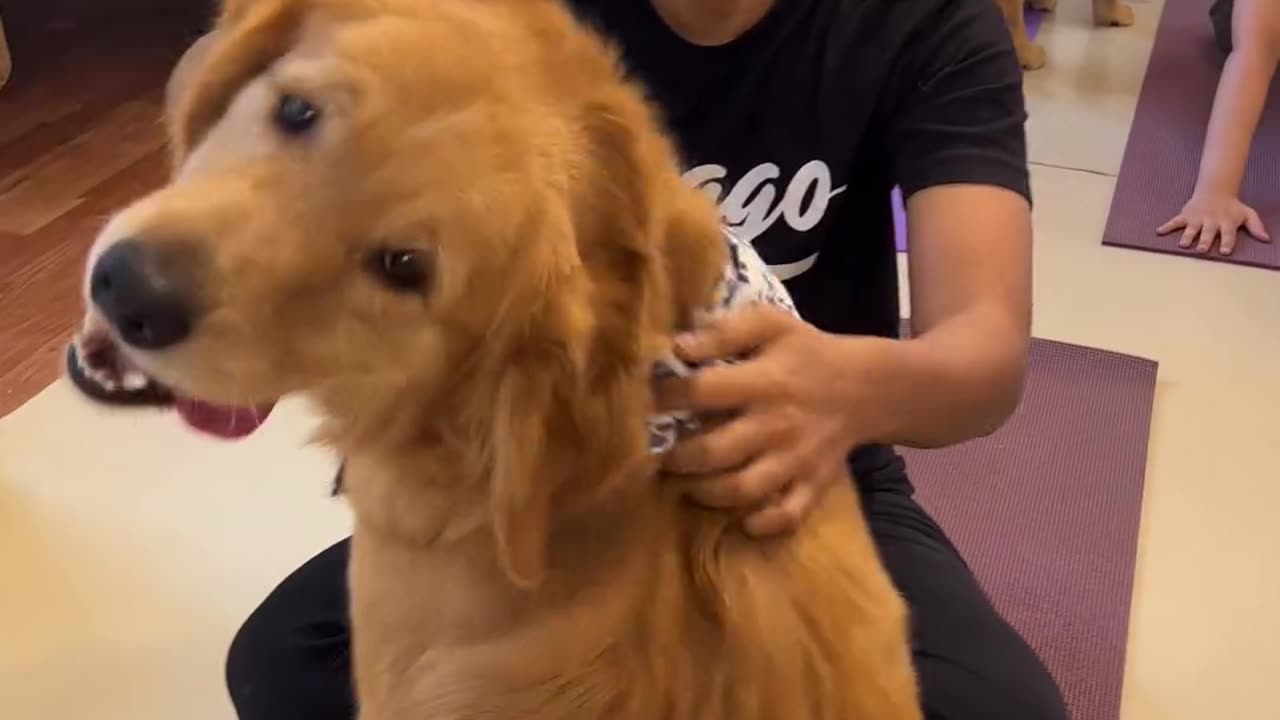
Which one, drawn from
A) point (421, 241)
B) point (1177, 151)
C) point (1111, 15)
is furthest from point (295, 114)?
point (1111, 15)

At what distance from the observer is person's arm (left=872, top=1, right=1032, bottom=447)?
2.98 ft

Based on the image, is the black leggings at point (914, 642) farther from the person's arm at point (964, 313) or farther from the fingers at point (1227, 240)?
the fingers at point (1227, 240)

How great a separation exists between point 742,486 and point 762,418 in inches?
2.1

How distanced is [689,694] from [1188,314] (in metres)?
1.50

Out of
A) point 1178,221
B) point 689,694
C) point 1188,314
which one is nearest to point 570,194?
point 689,694

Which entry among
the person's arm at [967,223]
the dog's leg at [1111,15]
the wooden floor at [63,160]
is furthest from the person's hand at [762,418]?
the dog's leg at [1111,15]

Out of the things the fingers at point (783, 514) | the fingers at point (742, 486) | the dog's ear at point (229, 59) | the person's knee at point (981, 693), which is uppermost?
the dog's ear at point (229, 59)

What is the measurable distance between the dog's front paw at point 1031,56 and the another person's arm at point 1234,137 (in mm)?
445

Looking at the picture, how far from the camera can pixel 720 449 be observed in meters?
0.72

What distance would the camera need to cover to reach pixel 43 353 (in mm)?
1738

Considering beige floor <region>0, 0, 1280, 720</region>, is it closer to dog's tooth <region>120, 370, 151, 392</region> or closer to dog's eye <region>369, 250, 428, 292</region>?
dog's tooth <region>120, 370, 151, 392</region>

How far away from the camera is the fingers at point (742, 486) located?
0.72 metres

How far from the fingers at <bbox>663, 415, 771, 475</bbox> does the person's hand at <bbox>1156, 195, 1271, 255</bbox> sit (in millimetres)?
1628

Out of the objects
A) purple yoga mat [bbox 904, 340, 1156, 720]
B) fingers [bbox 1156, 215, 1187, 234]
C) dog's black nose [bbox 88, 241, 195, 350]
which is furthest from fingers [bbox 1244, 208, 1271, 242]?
dog's black nose [bbox 88, 241, 195, 350]
